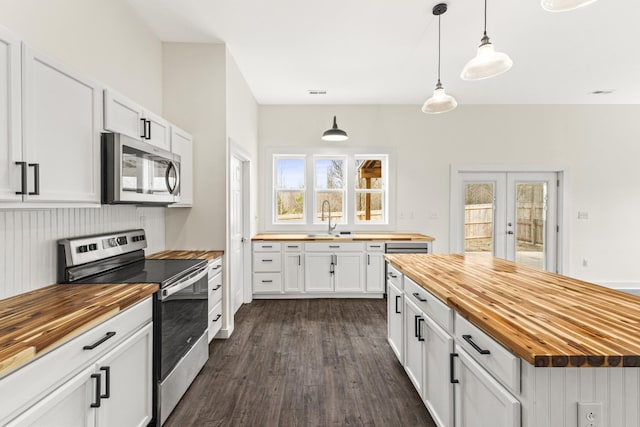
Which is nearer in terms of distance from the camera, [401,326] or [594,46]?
[401,326]

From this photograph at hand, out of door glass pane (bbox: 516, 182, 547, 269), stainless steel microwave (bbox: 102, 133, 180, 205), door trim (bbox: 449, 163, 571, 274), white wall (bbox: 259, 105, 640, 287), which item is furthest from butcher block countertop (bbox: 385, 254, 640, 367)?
door glass pane (bbox: 516, 182, 547, 269)

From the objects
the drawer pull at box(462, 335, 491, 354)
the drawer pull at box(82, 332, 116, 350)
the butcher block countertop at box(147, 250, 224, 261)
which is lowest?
the drawer pull at box(82, 332, 116, 350)

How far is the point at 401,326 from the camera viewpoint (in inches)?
95.7

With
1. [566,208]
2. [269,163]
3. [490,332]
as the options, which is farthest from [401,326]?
[566,208]

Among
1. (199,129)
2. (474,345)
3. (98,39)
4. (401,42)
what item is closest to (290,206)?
(199,129)

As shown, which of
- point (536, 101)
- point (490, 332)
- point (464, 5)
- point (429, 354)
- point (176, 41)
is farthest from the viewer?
point (536, 101)

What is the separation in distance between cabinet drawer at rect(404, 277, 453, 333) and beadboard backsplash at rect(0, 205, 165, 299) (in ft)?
7.06

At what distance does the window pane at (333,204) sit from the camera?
17.4 feet

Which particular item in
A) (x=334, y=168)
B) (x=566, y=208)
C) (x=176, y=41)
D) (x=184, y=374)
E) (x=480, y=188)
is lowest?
(x=184, y=374)

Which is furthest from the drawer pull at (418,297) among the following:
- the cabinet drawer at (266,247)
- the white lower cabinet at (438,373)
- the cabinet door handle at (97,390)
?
the cabinet drawer at (266,247)

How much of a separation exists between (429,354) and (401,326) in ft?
1.88

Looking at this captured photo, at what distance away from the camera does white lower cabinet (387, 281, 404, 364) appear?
2449 mm

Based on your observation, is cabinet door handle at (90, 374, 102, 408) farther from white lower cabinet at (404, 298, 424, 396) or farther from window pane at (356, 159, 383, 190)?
window pane at (356, 159, 383, 190)

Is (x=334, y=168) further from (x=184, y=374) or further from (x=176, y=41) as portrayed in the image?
(x=184, y=374)
